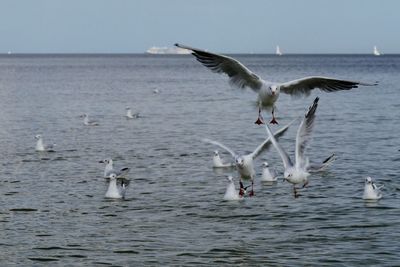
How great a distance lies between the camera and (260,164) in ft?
88.1

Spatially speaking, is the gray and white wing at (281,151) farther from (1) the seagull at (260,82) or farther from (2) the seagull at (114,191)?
(2) the seagull at (114,191)

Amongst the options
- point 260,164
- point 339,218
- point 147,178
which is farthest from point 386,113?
point 339,218

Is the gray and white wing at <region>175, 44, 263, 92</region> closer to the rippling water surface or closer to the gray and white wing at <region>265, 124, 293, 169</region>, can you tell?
the rippling water surface

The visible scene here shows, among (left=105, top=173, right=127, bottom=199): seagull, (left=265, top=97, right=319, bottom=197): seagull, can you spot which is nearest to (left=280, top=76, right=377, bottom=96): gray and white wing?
(left=265, top=97, right=319, bottom=197): seagull

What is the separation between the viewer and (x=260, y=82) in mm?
13562

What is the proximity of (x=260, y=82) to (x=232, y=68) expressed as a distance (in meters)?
0.51

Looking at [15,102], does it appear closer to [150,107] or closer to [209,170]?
[150,107]

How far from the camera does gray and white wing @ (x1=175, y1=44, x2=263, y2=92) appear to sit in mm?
13383

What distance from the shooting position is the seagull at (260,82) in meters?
13.2

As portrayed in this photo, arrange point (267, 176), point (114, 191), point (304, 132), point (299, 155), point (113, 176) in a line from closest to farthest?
point (304, 132) < point (299, 155) < point (114, 191) < point (113, 176) < point (267, 176)

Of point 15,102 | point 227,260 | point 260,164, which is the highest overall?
point 15,102

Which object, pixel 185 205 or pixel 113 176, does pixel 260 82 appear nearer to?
pixel 185 205

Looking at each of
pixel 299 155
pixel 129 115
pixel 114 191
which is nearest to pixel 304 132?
pixel 299 155

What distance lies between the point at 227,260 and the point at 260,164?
11474 mm
